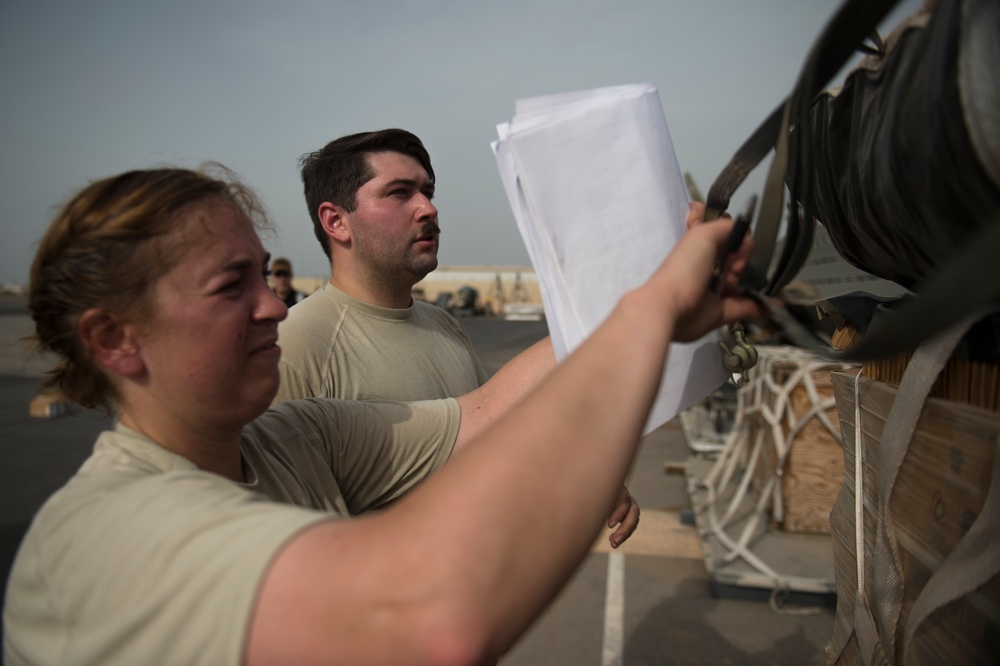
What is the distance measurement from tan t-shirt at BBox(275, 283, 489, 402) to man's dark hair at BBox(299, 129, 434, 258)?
39 cm

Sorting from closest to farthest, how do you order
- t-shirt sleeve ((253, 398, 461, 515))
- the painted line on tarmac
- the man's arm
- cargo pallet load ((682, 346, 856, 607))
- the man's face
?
the man's arm
t-shirt sleeve ((253, 398, 461, 515))
the man's face
the painted line on tarmac
cargo pallet load ((682, 346, 856, 607))

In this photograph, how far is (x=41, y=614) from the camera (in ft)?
3.04

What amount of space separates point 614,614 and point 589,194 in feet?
12.3

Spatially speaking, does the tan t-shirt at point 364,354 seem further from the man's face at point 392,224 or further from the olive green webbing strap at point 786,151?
the olive green webbing strap at point 786,151

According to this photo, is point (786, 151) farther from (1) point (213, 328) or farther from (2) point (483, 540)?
(1) point (213, 328)

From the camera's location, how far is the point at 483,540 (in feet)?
2.36

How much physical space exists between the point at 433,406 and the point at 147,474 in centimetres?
83

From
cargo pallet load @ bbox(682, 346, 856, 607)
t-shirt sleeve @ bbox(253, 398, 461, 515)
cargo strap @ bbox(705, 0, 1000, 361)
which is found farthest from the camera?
cargo pallet load @ bbox(682, 346, 856, 607)

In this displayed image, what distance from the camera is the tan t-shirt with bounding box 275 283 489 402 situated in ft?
7.18

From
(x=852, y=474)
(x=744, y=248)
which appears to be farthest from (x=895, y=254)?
(x=852, y=474)

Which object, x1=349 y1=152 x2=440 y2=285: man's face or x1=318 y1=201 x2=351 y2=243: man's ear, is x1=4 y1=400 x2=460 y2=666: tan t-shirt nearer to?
x1=349 y1=152 x2=440 y2=285: man's face

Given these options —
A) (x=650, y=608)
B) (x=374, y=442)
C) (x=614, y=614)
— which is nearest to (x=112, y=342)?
(x=374, y=442)

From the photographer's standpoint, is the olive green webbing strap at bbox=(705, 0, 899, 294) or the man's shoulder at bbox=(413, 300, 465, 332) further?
the man's shoulder at bbox=(413, 300, 465, 332)

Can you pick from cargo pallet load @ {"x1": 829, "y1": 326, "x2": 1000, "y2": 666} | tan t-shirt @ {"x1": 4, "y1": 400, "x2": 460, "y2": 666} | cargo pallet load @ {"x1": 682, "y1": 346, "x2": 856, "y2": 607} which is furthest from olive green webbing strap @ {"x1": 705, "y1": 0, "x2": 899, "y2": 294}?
cargo pallet load @ {"x1": 682, "y1": 346, "x2": 856, "y2": 607}
